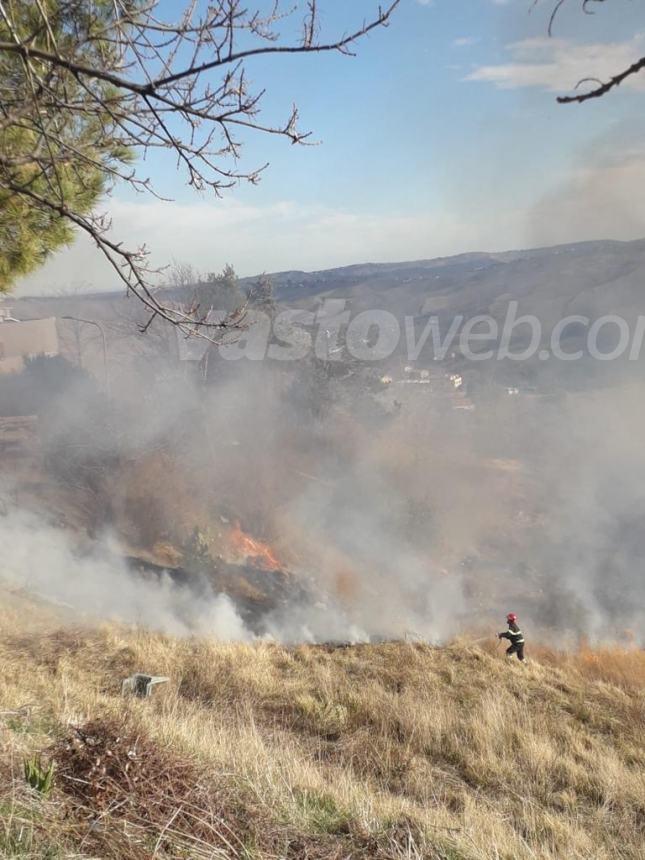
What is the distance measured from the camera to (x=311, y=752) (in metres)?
4.41

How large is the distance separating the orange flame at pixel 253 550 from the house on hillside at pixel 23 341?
20151 millimetres

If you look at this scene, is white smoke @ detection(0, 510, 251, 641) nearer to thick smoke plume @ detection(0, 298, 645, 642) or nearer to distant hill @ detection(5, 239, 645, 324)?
thick smoke plume @ detection(0, 298, 645, 642)

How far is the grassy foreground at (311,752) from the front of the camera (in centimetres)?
220

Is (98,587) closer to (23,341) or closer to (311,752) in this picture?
(311,752)

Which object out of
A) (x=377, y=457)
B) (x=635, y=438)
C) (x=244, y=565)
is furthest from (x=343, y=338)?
(x=635, y=438)

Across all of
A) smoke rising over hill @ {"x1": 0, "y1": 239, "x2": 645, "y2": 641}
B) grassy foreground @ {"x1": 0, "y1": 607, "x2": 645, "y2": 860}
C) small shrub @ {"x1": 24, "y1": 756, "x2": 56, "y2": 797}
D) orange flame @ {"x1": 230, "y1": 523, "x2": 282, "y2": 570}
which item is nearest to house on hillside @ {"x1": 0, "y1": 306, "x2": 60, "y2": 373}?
smoke rising over hill @ {"x1": 0, "y1": 239, "x2": 645, "y2": 641}

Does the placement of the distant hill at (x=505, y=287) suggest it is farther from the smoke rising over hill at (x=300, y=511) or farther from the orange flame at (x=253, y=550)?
the orange flame at (x=253, y=550)

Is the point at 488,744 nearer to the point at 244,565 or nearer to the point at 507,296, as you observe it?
the point at 244,565

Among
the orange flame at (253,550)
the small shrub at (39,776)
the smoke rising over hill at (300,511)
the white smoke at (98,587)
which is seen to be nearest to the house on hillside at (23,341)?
the smoke rising over hill at (300,511)

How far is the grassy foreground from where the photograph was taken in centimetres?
220

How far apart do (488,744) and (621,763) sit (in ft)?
3.83

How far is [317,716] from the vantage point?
5414 millimetres

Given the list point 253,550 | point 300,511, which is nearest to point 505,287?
point 300,511

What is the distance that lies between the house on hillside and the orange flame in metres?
20.2
